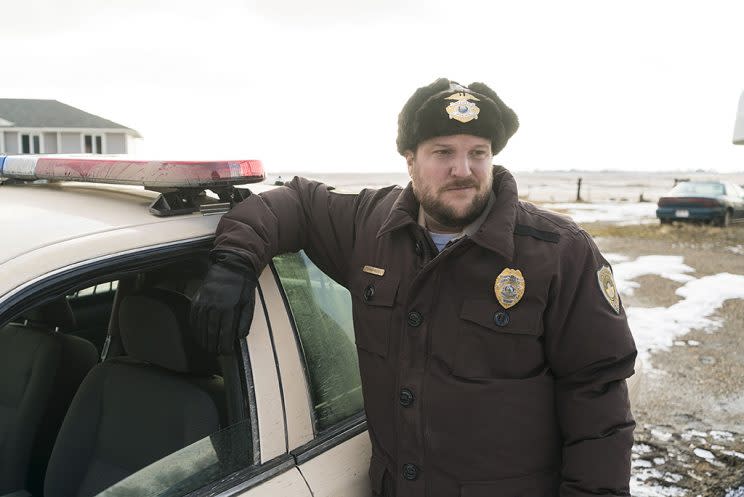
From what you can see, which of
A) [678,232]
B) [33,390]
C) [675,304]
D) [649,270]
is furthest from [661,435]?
[678,232]

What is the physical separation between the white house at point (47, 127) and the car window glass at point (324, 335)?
56.0ft

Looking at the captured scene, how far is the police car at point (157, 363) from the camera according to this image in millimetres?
1422

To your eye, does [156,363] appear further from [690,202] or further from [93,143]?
[93,143]

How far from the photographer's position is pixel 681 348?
5918mm

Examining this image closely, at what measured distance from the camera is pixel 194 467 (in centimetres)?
149

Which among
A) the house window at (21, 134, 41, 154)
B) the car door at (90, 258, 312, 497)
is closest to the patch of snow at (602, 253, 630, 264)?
the car door at (90, 258, 312, 497)

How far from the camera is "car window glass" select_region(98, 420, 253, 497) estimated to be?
4.73ft

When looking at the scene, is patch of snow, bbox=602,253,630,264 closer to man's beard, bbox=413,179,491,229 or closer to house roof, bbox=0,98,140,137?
man's beard, bbox=413,179,491,229

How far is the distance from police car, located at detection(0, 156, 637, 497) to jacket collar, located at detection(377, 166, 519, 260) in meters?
0.34

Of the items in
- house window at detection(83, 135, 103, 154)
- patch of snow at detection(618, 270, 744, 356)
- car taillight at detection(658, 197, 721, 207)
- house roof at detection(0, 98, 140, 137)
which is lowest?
patch of snow at detection(618, 270, 744, 356)

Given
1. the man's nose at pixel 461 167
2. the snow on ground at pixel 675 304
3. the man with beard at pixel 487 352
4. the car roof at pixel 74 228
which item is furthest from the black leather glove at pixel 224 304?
the snow on ground at pixel 675 304

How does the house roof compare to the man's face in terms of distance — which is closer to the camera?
the man's face

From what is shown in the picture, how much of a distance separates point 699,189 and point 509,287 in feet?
→ 55.7

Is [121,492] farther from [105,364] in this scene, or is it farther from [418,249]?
[418,249]
